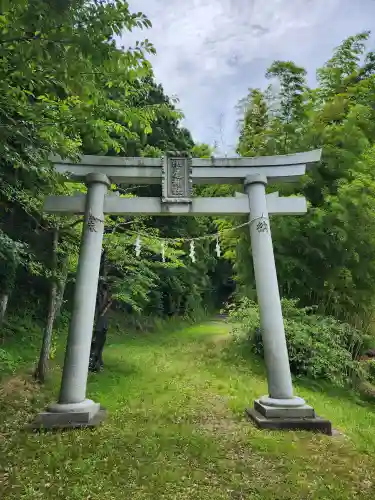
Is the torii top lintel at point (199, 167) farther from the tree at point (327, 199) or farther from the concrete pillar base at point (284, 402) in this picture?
the concrete pillar base at point (284, 402)

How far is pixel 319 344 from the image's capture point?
7965mm

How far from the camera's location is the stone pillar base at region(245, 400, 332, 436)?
15.7 feet

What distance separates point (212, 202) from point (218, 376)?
4.39m

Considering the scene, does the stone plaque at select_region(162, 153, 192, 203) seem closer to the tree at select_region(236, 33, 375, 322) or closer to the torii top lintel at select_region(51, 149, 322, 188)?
the torii top lintel at select_region(51, 149, 322, 188)

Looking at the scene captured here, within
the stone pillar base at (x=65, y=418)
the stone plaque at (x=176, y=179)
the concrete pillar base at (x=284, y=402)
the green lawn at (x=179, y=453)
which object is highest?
the stone plaque at (x=176, y=179)

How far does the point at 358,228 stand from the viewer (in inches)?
344

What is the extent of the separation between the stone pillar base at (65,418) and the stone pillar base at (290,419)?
224cm

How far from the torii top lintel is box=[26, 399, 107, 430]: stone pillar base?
11.5 feet

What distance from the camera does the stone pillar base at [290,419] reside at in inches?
188

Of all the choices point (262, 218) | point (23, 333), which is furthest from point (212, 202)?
point (23, 333)

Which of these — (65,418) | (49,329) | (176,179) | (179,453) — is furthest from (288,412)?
(49,329)

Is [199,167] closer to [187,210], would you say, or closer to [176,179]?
[176,179]

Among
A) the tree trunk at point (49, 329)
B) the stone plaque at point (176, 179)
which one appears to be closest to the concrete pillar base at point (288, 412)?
the stone plaque at point (176, 179)

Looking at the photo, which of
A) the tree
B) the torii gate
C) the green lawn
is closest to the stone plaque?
the torii gate
